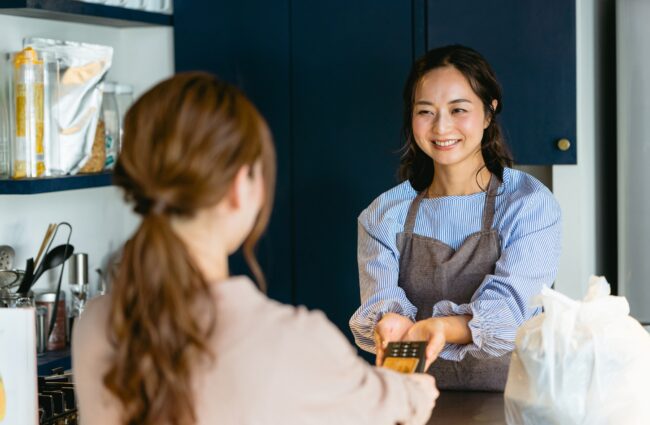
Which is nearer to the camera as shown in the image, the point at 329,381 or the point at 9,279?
the point at 329,381

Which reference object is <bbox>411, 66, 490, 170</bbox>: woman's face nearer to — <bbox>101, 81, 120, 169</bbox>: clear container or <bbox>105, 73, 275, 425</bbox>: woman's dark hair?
<bbox>101, 81, 120, 169</bbox>: clear container

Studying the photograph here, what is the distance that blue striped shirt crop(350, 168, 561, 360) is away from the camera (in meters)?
1.87

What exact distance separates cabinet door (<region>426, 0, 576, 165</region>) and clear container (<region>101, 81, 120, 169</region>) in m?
0.80

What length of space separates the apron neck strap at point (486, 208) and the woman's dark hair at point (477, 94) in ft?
0.08

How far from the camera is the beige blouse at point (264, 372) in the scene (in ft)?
3.38

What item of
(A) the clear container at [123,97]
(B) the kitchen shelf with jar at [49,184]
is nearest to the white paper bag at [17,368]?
(B) the kitchen shelf with jar at [49,184]

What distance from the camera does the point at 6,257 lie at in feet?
7.45

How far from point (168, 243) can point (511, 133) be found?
1661mm

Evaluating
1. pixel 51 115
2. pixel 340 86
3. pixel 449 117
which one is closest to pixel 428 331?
pixel 449 117

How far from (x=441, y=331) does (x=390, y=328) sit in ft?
0.34

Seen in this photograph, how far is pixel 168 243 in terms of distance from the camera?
1047 millimetres

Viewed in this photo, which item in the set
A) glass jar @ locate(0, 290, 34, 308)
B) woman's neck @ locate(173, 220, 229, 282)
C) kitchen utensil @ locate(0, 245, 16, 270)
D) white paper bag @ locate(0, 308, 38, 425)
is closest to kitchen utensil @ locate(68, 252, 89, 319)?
kitchen utensil @ locate(0, 245, 16, 270)

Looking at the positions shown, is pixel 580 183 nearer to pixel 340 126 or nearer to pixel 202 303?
pixel 340 126

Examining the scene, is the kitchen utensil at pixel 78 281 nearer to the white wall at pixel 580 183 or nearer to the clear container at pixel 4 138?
the clear container at pixel 4 138
